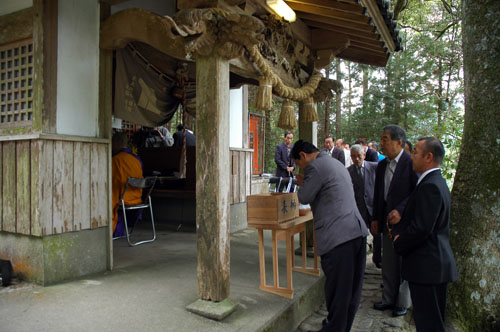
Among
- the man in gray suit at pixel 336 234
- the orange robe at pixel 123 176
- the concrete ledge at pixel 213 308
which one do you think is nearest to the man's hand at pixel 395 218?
the man in gray suit at pixel 336 234

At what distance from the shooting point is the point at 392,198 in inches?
147

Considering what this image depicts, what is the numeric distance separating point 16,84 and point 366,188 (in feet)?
15.6

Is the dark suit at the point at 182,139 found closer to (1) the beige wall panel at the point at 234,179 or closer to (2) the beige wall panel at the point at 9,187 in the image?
(1) the beige wall panel at the point at 234,179

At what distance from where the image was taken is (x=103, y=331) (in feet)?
9.16

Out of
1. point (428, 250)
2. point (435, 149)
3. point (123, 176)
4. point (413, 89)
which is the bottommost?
point (428, 250)

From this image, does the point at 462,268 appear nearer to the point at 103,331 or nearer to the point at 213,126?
the point at 213,126

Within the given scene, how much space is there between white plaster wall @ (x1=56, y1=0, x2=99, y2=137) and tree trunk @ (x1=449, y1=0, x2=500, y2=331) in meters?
4.32

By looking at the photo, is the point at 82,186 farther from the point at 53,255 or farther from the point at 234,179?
the point at 234,179

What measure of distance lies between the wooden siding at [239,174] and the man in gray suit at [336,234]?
4.05 meters

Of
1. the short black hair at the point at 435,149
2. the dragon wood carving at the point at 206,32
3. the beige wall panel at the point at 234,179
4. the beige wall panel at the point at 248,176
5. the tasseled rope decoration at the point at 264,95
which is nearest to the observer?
the short black hair at the point at 435,149

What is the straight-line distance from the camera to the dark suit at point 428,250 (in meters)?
2.69

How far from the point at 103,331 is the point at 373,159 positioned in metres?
5.80

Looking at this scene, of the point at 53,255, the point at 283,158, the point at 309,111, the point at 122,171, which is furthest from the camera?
the point at 283,158

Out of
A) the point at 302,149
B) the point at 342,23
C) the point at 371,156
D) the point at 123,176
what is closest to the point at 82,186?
the point at 123,176
